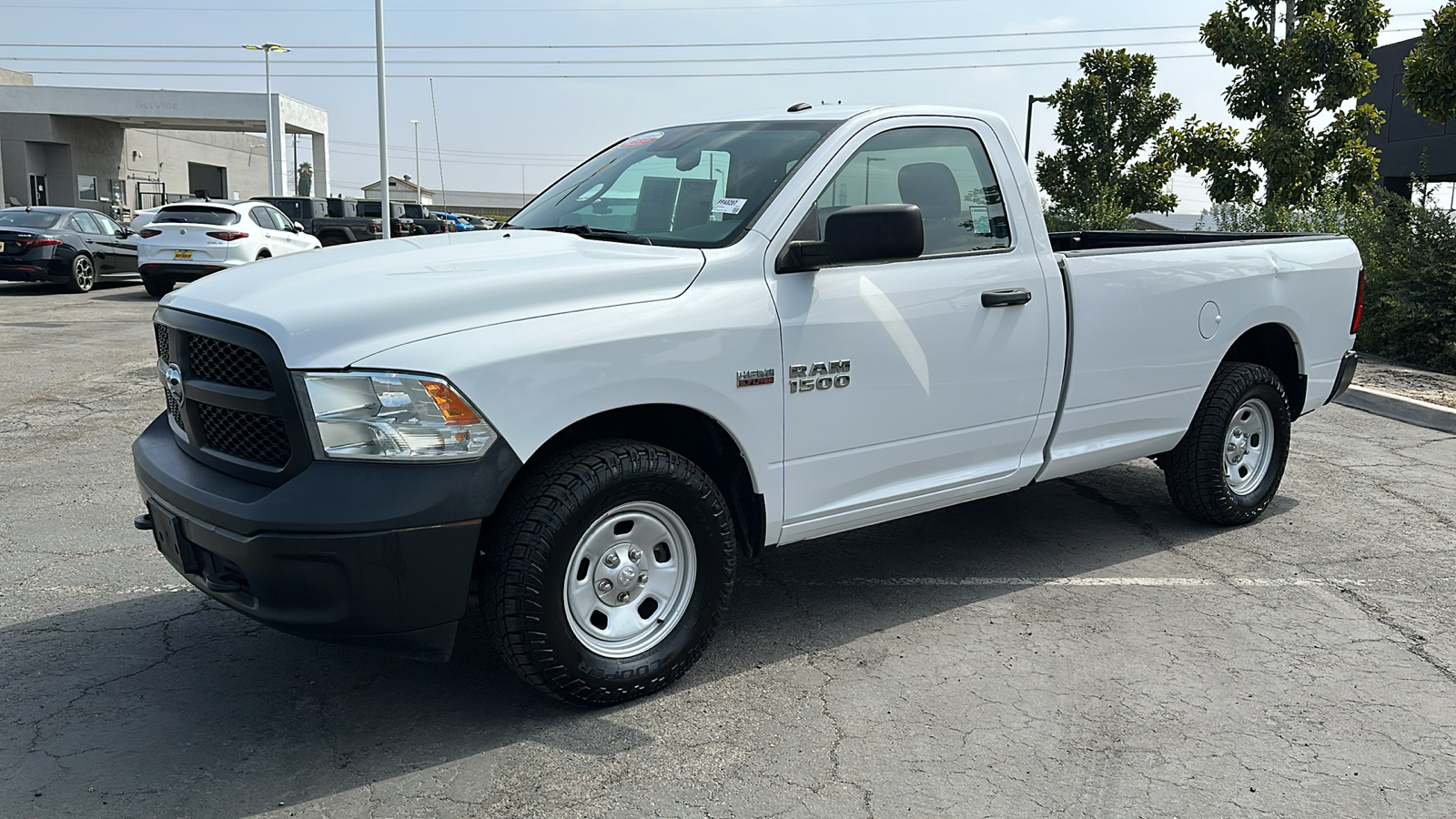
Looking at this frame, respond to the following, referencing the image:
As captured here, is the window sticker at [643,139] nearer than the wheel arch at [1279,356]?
Yes

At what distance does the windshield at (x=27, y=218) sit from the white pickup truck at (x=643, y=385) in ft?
57.4

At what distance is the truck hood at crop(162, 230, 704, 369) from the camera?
3.20 m

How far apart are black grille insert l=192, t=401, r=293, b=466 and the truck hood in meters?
0.27

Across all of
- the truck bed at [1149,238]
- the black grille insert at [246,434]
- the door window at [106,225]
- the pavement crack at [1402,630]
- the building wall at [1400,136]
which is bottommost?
the pavement crack at [1402,630]

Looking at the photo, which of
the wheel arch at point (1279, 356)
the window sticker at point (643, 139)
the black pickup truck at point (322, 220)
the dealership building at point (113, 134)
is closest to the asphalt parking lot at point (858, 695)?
the wheel arch at point (1279, 356)

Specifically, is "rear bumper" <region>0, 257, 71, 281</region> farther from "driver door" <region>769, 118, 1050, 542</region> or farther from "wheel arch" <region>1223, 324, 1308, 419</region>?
"wheel arch" <region>1223, 324, 1308, 419</region>

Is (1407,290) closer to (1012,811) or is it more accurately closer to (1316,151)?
(1316,151)

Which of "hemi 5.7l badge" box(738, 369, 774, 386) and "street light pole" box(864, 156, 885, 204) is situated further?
"street light pole" box(864, 156, 885, 204)

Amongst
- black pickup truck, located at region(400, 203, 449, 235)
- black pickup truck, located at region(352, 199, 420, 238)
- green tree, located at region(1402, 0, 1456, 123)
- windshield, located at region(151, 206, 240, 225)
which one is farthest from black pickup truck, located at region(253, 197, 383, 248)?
green tree, located at region(1402, 0, 1456, 123)

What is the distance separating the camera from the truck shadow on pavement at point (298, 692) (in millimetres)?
3219

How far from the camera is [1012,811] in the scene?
3.11 meters

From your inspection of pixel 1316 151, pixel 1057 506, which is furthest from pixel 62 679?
pixel 1316 151

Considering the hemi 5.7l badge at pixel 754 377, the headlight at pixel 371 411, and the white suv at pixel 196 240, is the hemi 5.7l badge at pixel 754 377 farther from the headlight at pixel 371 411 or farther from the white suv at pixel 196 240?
the white suv at pixel 196 240

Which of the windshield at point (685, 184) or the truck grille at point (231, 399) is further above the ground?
the windshield at point (685, 184)
